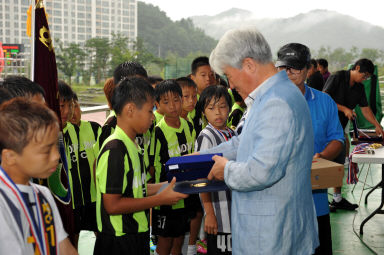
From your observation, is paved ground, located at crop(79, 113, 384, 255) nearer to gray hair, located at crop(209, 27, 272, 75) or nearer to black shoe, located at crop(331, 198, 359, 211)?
black shoe, located at crop(331, 198, 359, 211)

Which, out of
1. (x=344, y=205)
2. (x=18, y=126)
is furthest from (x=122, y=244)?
(x=344, y=205)

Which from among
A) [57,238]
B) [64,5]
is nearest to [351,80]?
[57,238]

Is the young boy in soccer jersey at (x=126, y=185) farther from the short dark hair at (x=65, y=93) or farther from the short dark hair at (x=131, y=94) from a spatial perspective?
the short dark hair at (x=65, y=93)

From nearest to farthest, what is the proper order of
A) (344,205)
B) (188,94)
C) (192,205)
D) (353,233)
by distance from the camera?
(192,205), (188,94), (353,233), (344,205)

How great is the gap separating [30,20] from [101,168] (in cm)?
88

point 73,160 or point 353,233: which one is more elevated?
point 73,160

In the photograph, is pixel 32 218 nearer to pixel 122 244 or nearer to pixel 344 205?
pixel 122 244

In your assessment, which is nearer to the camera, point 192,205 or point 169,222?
point 169,222

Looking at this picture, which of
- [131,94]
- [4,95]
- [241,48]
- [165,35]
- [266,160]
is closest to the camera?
[266,160]

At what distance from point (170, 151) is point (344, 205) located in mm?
2572

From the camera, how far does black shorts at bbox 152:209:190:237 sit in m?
3.10

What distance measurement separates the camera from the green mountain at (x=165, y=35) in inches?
2938

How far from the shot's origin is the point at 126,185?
6.72 ft

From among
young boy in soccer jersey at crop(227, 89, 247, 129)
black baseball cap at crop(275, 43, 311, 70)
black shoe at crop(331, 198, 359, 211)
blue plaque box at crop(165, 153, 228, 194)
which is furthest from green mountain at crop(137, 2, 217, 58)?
blue plaque box at crop(165, 153, 228, 194)
